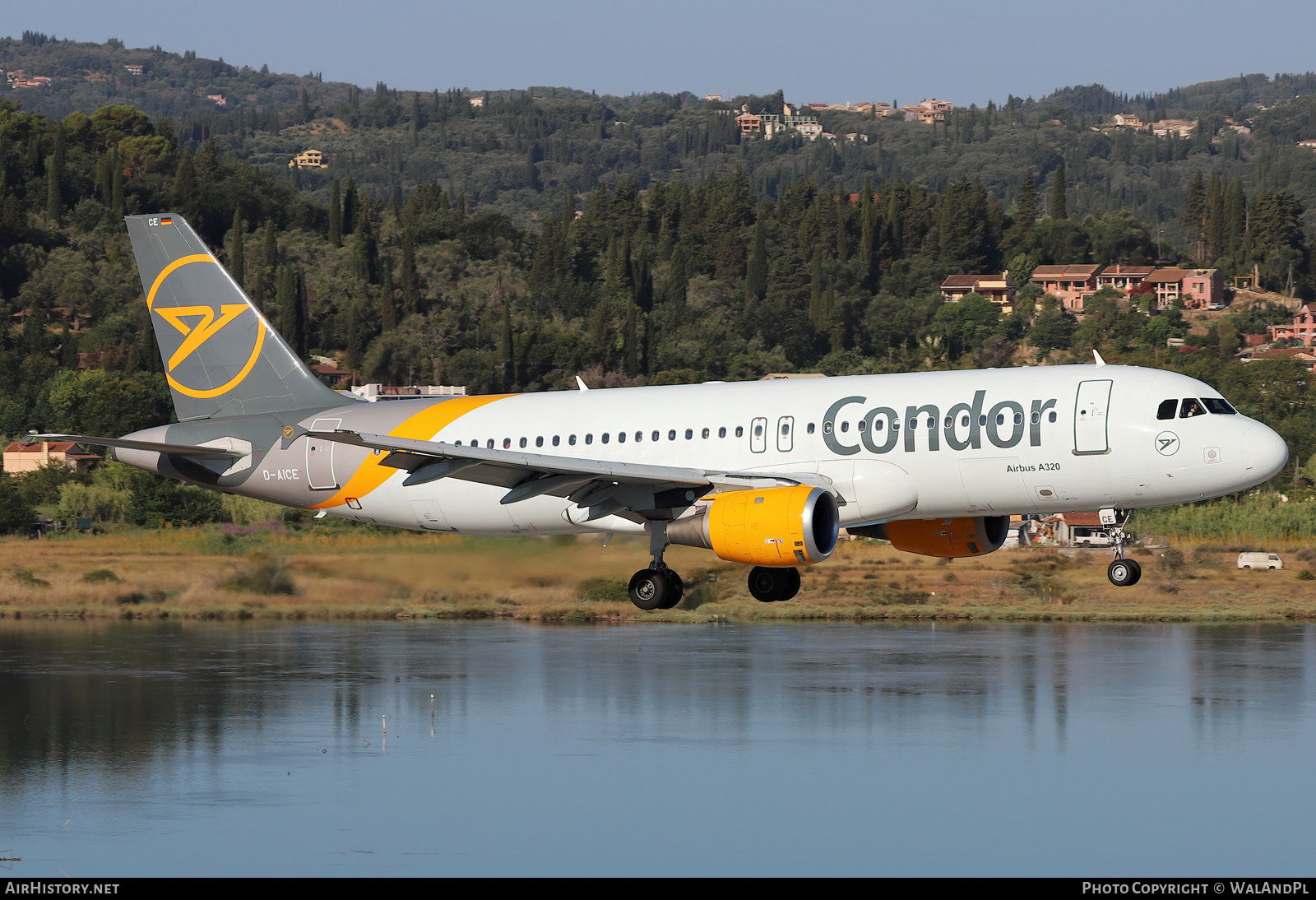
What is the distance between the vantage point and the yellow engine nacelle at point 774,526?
36.9 m

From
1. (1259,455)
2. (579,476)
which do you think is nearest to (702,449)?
(579,476)

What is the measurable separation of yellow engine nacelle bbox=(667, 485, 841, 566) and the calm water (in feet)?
65.7

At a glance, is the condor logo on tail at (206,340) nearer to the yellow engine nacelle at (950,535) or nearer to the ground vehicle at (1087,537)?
the yellow engine nacelle at (950,535)

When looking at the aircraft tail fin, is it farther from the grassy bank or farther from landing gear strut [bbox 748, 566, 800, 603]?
the grassy bank

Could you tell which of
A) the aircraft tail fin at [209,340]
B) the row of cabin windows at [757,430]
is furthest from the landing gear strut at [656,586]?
the aircraft tail fin at [209,340]

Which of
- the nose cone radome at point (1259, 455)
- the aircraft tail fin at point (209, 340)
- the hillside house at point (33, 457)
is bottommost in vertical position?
the hillside house at point (33, 457)

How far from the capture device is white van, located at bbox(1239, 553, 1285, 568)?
9162 centimetres

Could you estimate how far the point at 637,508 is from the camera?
4019 cm

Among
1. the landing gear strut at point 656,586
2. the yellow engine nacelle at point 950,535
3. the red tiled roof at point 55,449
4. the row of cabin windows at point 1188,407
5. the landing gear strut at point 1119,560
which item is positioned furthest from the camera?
the red tiled roof at point 55,449

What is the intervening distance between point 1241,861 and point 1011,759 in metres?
16.2

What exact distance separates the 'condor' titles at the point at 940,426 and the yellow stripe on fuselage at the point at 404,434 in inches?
382
